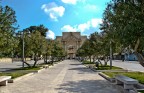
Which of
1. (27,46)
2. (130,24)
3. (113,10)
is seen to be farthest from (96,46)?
(130,24)

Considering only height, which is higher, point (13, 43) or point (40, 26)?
point (40, 26)

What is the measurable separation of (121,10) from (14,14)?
334 inches

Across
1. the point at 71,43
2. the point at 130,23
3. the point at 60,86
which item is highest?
the point at 71,43

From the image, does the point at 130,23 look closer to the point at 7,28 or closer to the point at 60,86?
the point at 60,86

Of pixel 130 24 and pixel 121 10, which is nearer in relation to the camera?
pixel 130 24

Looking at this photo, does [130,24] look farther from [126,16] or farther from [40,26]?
[40,26]

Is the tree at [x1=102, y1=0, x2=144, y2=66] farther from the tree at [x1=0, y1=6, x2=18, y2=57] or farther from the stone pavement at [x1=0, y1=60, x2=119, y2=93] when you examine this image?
the tree at [x1=0, y1=6, x2=18, y2=57]

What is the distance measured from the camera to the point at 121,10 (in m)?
15.6

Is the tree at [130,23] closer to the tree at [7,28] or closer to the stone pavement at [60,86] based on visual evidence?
the stone pavement at [60,86]

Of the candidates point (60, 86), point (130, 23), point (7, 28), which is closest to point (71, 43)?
point (7, 28)

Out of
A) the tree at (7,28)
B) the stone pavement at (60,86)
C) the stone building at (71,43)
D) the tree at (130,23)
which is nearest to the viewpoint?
the tree at (130,23)

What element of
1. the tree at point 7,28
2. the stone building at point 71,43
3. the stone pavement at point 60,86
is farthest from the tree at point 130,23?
the stone building at point 71,43

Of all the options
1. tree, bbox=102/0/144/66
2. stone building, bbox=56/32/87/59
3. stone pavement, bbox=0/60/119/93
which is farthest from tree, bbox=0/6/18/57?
stone building, bbox=56/32/87/59

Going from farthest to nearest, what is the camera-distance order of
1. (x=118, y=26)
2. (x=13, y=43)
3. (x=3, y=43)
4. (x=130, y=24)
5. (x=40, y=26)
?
(x=40, y=26) < (x=13, y=43) < (x=3, y=43) < (x=118, y=26) < (x=130, y=24)
